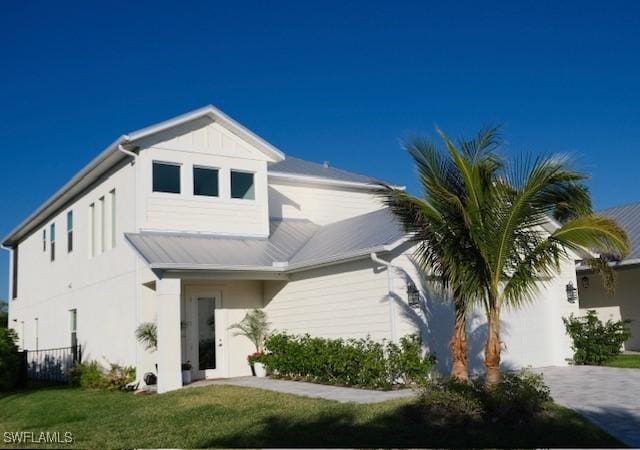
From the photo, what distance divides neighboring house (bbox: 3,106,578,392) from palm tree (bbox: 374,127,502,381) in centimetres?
293

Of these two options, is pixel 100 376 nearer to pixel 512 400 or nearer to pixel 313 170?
pixel 313 170

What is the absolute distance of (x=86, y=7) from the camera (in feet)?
47.0

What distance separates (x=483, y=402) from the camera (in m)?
8.90

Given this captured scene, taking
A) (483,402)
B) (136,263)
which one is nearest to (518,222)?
(483,402)

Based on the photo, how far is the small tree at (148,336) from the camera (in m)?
15.8

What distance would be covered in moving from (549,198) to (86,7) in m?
11.1

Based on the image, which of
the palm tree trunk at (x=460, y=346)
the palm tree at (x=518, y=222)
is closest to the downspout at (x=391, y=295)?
the palm tree trunk at (x=460, y=346)

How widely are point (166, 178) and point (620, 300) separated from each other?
1508 cm

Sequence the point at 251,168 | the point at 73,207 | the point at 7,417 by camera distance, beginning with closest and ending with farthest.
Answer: the point at 7,417, the point at 251,168, the point at 73,207

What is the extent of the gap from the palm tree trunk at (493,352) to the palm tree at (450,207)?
57 centimetres

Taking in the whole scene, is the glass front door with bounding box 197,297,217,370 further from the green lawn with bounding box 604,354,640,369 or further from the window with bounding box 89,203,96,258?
the green lawn with bounding box 604,354,640,369

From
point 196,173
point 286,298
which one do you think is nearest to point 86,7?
point 196,173

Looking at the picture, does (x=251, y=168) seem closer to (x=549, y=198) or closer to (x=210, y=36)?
(x=210, y=36)

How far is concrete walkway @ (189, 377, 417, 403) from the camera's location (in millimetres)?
11656
